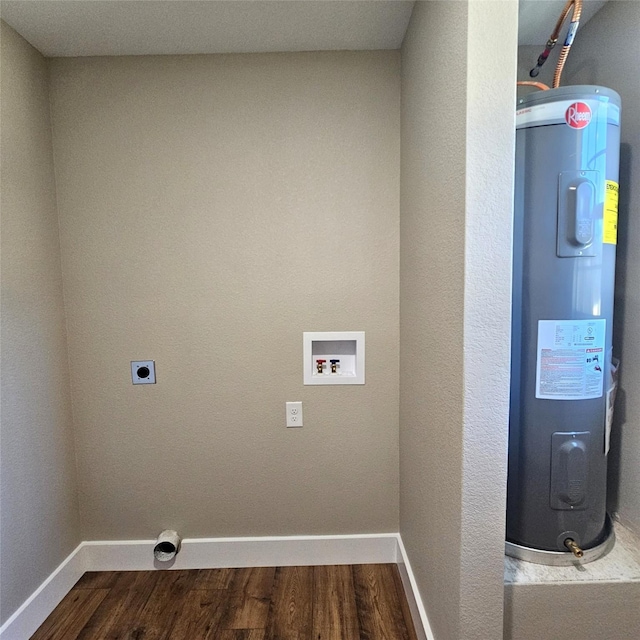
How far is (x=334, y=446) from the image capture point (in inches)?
69.6

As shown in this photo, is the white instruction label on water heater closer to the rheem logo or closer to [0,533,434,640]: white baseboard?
the rheem logo

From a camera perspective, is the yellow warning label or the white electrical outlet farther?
the white electrical outlet

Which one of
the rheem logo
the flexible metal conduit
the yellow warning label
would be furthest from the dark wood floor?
the flexible metal conduit

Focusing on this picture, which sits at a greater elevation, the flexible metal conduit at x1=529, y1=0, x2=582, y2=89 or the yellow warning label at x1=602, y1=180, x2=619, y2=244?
the flexible metal conduit at x1=529, y1=0, x2=582, y2=89

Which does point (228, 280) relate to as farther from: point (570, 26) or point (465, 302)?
point (570, 26)

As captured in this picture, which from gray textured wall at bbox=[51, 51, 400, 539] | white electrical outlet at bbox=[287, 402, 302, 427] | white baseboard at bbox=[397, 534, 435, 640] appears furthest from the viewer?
white electrical outlet at bbox=[287, 402, 302, 427]

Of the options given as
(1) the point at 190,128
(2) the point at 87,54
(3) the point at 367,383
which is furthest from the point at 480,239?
(2) the point at 87,54

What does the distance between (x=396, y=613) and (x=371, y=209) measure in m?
1.62

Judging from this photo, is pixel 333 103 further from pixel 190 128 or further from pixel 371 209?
pixel 190 128

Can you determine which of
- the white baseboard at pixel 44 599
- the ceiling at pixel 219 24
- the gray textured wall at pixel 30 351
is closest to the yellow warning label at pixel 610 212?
the ceiling at pixel 219 24

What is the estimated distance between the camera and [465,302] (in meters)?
0.96

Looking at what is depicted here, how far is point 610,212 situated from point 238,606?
191 cm

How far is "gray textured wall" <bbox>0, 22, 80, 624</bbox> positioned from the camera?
4.58 ft

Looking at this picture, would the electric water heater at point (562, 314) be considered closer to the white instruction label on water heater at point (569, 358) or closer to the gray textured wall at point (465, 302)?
the white instruction label on water heater at point (569, 358)
